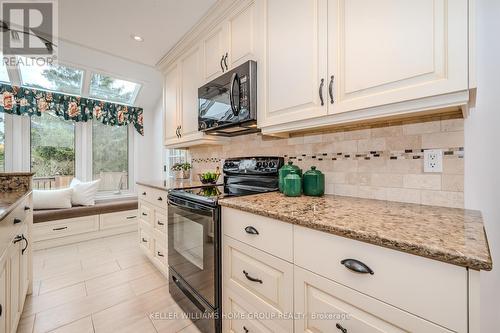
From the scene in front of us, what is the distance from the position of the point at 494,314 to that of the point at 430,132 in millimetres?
827

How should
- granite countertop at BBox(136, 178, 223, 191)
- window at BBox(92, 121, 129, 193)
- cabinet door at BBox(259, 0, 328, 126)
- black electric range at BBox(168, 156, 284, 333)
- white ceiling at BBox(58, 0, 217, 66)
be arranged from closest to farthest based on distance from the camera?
cabinet door at BBox(259, 0, 328, 126) → black electric range at BBox(168, 156, 284, 333) → white ceiling at BBox(58, 0, 217, 66) → granite countertop at BBox(136, 178, 223, 191) → window at BBox(92, 121, 129, 193)

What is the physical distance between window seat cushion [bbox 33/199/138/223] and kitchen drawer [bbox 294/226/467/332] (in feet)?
10.8

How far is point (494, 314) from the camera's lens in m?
0.91

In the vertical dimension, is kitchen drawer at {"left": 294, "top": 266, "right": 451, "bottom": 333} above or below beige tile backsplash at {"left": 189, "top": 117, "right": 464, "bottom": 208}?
below

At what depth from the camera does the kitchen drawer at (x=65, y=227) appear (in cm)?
270

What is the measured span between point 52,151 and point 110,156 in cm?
77

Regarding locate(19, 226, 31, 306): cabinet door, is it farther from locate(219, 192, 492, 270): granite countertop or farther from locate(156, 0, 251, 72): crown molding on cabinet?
locate(156, 0, 251, 72): crown molding on cabinet

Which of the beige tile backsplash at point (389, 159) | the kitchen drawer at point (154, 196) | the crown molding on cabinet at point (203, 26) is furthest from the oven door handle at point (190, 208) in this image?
the crown molding on cabinet at point (203, 26)

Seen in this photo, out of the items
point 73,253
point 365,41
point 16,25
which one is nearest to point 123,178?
point 73,253

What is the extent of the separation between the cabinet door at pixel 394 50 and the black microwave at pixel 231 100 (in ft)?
1.87

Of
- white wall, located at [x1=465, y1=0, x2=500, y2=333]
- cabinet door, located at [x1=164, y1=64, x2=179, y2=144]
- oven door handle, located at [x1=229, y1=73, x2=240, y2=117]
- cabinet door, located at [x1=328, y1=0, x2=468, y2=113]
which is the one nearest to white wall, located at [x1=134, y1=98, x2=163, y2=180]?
cabinet door, located at [x1=164, y1=64, x2=179, y2=144]

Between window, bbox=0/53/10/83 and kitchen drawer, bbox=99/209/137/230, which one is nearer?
window, bbox=0/53/10/83

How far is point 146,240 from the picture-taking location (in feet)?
7.77

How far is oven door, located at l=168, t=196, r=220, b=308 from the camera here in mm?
1256
